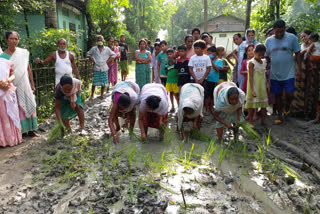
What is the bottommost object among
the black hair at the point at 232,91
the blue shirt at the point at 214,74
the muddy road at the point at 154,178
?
the muddy road at the point at 154,178

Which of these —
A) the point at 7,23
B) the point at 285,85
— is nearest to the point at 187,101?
the point at 285,85

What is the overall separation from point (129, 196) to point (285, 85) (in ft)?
12.3

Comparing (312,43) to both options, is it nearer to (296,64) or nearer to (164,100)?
(296,64)

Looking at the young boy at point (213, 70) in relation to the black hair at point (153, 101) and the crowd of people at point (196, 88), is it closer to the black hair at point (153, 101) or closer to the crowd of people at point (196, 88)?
the crowd of people at point (196, 88)

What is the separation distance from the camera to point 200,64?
543 cm

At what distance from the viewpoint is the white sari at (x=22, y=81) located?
165 inches

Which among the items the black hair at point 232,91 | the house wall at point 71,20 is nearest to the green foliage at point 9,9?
the black hair at point 232,91

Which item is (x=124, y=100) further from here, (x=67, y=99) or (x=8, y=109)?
(x=8, y=109)

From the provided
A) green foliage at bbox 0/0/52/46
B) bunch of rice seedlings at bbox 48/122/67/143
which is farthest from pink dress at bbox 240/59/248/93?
green foliage at bbox 0/0/52/46

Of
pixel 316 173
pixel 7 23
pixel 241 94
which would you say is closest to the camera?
pixel 316 173

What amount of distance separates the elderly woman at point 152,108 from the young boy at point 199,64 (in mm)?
1324

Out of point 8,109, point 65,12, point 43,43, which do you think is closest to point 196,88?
point 8,109

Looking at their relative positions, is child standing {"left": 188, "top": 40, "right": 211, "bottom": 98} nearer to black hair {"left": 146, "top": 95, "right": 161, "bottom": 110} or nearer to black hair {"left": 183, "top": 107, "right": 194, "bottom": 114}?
black hair {"left": 183, "top": 107, "right": 194, "bottom": 114}

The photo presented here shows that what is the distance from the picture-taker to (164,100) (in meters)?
4.05
